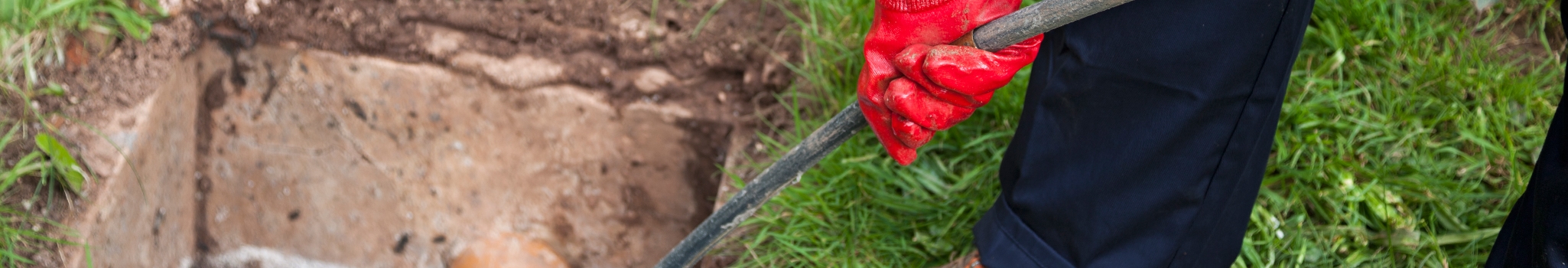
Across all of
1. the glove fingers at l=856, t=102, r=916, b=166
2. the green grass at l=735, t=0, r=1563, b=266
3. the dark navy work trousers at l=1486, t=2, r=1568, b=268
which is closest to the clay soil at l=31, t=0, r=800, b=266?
the green grass at l=735, t=0, r=1563, b=266

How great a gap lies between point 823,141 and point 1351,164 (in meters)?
1.01

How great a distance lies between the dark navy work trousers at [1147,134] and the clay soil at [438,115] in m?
0.81

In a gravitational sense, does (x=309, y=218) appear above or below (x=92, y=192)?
below

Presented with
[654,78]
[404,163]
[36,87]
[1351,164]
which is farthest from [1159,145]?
[36,87]

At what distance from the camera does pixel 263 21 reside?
201 centimetres

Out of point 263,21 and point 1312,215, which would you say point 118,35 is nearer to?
point 263,21

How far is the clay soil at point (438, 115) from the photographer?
1.92m

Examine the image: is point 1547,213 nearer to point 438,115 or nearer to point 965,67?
point 965,67

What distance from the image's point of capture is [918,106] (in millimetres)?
1053

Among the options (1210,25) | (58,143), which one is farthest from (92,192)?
(1210,25)

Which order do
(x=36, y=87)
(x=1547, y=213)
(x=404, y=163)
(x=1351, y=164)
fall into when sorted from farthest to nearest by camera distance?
1. (x=404, y=163)
2. (x=36, y=87)
3. (x=1351, y=164)
4. (x=1547, y=213)

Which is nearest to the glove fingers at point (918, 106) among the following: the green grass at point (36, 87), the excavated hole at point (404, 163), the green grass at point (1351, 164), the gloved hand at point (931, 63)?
the gloved hand at point (931, 63)

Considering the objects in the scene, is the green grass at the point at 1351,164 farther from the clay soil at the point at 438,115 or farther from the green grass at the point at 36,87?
the green grass at the point at 36,87

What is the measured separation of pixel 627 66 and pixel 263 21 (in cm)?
88
